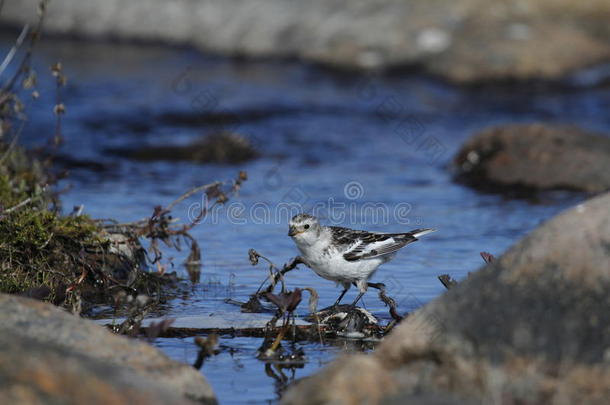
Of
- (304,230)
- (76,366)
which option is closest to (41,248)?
(304,230)

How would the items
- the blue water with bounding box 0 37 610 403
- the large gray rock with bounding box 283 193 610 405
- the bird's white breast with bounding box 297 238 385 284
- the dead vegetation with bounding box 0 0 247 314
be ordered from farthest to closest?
1. the blue water with bounding box 0 37 610 403
2. the bird's white breast with bounding box 297 238 385 284
3. the dead vegetation with bounding box 0 0 247 314
4. the large gray rock with bounding box 283 193 610 405

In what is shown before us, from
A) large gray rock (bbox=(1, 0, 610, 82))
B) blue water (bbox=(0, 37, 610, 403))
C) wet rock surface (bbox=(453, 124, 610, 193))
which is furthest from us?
large gray rock (bbox=(1, 0, 610, 82))

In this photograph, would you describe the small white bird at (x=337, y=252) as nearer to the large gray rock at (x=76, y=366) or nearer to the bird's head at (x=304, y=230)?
the bird's head at (x=304, y=230)

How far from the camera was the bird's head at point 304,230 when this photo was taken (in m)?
7.27

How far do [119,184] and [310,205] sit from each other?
2.73m

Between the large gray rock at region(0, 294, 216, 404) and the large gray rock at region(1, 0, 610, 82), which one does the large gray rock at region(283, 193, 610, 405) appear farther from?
the large gray rock at region(1, 0, 610, 82)

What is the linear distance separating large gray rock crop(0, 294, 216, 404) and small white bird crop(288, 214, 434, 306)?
8.47 ft

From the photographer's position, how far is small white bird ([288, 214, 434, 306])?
7.23 meters

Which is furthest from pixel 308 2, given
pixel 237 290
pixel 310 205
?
pixel 237 290

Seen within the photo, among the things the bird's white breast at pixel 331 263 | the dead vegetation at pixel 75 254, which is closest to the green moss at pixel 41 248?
the dead vegetation at pixel 75 254

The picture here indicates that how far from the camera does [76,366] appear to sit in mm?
3975

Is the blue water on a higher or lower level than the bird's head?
higher

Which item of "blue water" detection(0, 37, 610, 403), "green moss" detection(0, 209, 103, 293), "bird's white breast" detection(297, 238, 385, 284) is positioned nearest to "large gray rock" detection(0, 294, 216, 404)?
"blue water" detection(0, 37, 610, 403)

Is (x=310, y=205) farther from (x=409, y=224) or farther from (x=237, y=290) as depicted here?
(x=237, y=290)
